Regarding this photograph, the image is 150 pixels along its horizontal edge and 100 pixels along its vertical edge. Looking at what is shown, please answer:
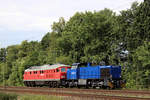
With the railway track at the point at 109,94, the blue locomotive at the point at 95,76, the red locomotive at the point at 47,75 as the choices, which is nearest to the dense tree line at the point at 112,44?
the blue locomotive at the point at 95,76

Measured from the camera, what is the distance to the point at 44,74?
3869 cm

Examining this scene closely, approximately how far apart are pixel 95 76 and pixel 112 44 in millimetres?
14637

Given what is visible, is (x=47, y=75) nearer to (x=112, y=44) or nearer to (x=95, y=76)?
(x=95, y=76)

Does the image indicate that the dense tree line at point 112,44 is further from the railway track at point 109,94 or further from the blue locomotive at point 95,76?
the railway track at point 109,94

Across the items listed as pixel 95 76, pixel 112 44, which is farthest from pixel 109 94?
pixel 112 44

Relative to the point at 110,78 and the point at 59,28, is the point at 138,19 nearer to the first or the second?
the point at 110,78

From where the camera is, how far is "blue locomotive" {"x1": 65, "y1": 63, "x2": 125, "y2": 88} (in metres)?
27.7

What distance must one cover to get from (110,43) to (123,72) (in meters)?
8.59

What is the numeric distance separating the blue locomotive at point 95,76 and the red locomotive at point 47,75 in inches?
77.4

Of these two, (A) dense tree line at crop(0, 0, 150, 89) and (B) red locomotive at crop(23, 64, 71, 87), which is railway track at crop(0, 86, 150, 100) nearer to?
(A) dense tree line at crop(0, 0, 150, 89)

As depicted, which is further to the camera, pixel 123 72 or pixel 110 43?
pixel 110 43

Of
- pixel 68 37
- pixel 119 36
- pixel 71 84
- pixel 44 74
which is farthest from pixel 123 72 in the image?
pixel 68 37

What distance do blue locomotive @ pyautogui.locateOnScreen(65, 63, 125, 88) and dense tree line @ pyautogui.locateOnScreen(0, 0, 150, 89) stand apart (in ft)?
8.08

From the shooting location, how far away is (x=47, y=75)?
124ft
